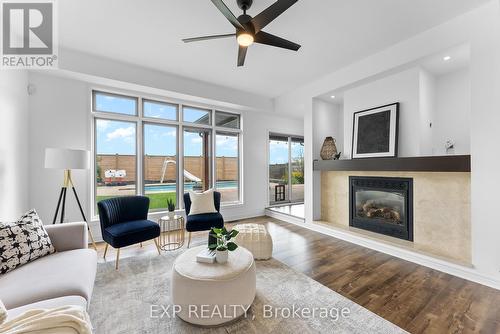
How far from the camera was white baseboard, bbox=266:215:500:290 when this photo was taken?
2.33 m

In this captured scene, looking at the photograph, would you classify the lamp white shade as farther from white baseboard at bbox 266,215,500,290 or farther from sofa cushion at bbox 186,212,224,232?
white baseboard at bbox 266,215,500,290

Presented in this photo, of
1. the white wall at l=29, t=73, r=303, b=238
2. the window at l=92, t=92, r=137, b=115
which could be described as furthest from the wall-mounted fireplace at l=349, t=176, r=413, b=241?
the white wall at l=29, t=73, r=303, b=238

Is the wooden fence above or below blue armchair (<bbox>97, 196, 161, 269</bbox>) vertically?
above

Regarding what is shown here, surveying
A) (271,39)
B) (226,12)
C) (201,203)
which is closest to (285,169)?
(201,203)

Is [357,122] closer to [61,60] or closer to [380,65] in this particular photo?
[380,65]

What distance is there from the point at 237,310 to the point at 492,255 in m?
2.78

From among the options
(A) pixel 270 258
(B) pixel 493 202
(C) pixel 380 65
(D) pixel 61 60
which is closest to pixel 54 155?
(D) pixel 61 60

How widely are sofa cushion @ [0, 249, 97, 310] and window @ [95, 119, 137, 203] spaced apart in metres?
2.22

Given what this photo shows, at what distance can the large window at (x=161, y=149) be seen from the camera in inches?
152

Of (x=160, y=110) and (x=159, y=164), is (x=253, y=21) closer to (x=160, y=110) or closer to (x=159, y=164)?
(x=160, y=110)

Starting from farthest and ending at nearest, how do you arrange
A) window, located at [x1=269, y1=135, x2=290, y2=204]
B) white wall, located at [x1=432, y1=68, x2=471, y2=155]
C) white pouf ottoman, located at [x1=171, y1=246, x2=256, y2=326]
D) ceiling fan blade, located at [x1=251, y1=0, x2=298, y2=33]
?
1. window, located at [x1=269, y1=135, x2=290, y2=204]
2. white wall, located at [x1=432, y1=68, x2=471, y2=155]
3. ceiling fan blade, located at [x1=251, y1=0, x2=298, y2=33]
4. white pouf ottoman, located at [x1=171, y1=246, x2=256, y2=326]

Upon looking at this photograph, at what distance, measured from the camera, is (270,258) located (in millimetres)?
2924

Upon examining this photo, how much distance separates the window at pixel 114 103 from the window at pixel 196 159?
1102 mm

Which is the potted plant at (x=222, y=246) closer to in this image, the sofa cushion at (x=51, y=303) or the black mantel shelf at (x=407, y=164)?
the sofa cushion at (x=51, y=303)
